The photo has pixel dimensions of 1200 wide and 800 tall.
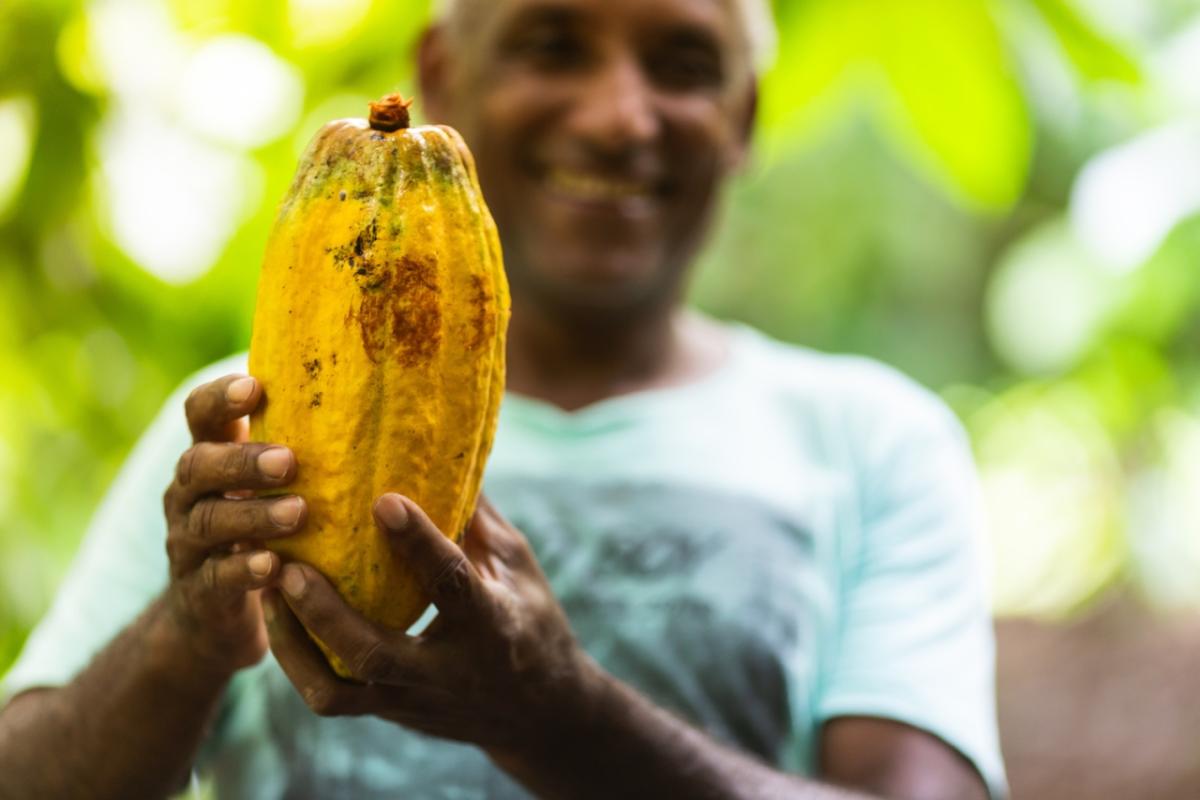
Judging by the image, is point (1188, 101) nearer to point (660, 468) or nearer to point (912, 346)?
point (660, 468)

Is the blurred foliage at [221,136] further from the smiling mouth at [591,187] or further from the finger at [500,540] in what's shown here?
the finger at [500,540]

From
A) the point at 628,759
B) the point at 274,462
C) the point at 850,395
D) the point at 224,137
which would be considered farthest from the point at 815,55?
the point at 274,462

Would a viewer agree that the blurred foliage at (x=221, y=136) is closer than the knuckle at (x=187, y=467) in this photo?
No

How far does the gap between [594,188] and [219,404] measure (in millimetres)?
708

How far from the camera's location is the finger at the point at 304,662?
0.95 m

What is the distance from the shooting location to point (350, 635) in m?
0.91

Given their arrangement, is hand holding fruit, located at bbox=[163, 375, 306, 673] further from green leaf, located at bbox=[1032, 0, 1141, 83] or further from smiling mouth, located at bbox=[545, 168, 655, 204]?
green leaf, located at bbox=[1032, 0, 1141, 83]

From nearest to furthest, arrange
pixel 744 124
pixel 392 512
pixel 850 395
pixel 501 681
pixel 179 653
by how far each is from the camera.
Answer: pixel 392 512 < pixel 501 681 < pixel 179 653 < pixel 850 395 < pixel 744 124

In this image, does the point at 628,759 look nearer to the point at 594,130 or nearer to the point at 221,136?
the point at 594,130

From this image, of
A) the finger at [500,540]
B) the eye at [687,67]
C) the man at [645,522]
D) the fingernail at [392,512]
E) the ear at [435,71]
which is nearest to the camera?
the fingernail at [392,512]

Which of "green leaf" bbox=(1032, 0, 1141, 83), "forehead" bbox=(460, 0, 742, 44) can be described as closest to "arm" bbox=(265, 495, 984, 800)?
"forehead" bbox=(460, 0, 742, 44)

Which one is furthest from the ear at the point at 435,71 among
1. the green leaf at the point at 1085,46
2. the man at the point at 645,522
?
the green leaf at the point at 1085,46

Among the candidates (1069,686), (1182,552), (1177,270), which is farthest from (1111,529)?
(1177,270)

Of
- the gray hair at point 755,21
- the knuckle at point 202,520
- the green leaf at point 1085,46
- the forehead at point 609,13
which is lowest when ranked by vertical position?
the knuckle at point 202,520
